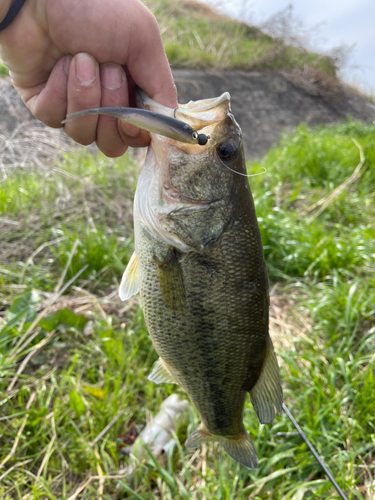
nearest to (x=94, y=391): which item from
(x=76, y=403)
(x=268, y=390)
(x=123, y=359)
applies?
(x=76, y=403)

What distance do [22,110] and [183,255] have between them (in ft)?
22.2

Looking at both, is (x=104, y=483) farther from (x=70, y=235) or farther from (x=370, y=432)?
(x=70, y=235)

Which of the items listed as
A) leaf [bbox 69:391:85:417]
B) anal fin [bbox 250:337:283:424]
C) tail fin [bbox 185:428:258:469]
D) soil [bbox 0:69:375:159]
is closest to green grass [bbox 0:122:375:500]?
leaf [bbox 69:391:85:417]

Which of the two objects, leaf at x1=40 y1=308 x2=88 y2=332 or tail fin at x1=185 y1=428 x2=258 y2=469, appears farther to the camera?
leaf at x1=40 y1=308 x2=88 y2=332

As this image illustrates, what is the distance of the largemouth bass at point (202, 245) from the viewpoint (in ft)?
4.22

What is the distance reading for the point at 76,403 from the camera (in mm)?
2162

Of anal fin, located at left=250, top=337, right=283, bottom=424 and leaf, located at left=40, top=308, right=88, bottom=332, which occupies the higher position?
anal fin, located at left=250, top=337, right=283, bottom=424

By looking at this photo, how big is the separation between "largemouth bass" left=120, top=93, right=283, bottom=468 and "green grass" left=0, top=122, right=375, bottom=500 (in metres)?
1.06

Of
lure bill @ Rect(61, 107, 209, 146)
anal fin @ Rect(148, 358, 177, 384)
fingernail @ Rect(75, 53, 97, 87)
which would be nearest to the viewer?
lure bill @ Rect(61, 107, 209, 146)

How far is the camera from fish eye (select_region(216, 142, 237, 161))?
4.22 feet

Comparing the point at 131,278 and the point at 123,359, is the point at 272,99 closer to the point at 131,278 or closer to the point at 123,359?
the point at 123,359

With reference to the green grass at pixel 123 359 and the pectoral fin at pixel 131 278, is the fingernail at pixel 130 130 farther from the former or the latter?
the green grass at pixel 123 359

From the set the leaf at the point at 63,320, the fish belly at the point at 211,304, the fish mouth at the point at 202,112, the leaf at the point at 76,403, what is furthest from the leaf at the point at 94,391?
the fish mouth at the point at 202,112

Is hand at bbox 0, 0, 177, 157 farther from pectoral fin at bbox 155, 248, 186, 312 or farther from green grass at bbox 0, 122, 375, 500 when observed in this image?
green grass at bbox 0, 122, 375, 500
